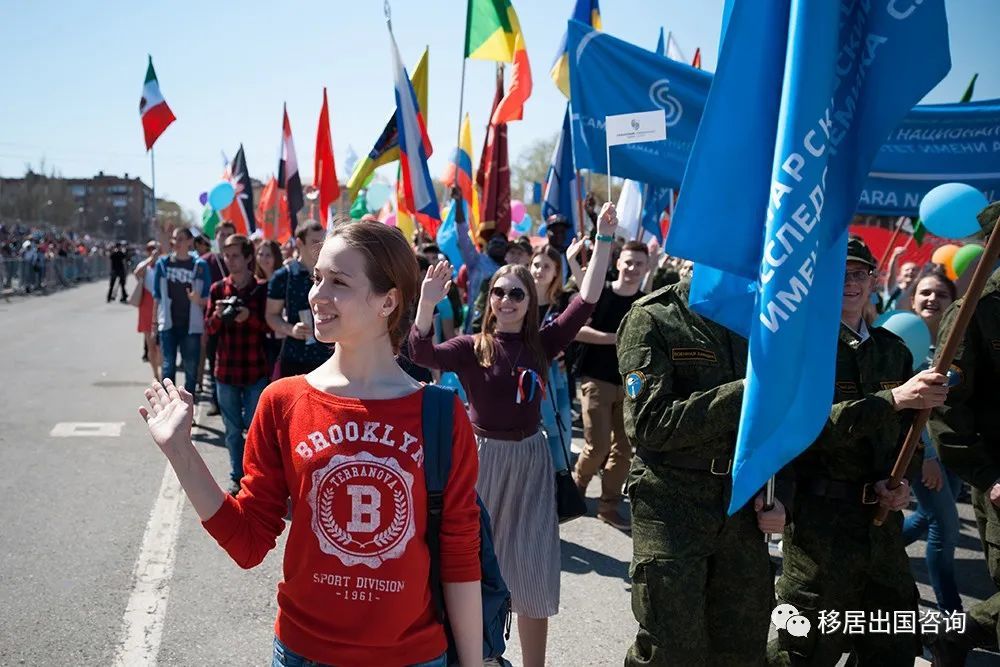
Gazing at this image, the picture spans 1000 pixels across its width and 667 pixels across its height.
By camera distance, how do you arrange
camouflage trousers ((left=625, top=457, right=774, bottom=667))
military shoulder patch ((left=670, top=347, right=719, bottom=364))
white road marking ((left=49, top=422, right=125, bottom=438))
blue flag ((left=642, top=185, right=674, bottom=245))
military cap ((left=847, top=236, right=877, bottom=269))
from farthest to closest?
blue flag ((left=642, top=185, right=674, bottom=245))
white road marking ((left=49, top=422, right=125, bottom=438))
military cap ((left=847, top=236, right=877, bottom=269))
military shoulder patch ((left=670, top=347, right=719, bottom=364))
camouflage trousers ((left=625, top=457, right=774, bottom=667))

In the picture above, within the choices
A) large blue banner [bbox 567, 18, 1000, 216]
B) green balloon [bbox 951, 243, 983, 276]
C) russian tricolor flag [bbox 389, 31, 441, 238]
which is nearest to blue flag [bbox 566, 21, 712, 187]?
large blue banner [bbox 567, 18, 1000, 216]

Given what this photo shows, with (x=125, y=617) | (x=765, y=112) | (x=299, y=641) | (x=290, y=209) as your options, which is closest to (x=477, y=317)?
(x=125, y=617)

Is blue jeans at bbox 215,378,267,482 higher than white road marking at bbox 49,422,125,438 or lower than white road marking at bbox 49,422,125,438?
higher

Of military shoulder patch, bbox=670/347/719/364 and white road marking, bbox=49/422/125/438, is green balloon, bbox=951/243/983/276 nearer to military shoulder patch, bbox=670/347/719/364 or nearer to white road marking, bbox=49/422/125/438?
military shoulder patch, bbox=670/347/719/364

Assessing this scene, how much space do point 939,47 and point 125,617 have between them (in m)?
4.42

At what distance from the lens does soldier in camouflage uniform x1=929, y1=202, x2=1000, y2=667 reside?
3.93 meters

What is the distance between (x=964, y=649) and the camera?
4.04 metres

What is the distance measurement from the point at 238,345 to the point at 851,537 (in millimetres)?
5043

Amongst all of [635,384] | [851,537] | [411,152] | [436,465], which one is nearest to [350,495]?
[436,465]

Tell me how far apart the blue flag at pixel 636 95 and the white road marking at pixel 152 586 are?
3836 millimetres

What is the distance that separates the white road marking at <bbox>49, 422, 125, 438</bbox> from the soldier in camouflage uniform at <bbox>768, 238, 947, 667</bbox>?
23.8ft

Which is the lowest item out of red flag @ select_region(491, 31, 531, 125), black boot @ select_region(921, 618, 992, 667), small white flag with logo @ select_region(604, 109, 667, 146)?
black boot @ select_region(921, 618, 992, 667)

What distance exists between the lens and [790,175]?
2.48 meters

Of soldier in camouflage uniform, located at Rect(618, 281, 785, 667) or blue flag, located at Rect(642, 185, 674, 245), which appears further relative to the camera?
blue flag, located at Rect(642, 185, 674, 245)
